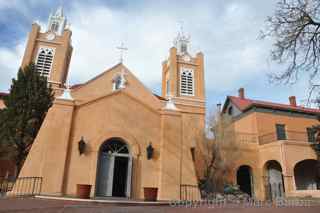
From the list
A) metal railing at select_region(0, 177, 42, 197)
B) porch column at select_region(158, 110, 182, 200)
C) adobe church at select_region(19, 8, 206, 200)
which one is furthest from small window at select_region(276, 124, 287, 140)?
metal railing at select_region(0, 177, 42, 197)

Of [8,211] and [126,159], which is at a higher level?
[126,159]

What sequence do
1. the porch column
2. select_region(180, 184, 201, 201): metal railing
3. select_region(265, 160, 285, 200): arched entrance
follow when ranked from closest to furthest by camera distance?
the porch column
select_region(180, 184, 201, 201): metal railing
select_region(265, 160, 285, 200): arched entrance

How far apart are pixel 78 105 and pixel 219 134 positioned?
37.6 feet

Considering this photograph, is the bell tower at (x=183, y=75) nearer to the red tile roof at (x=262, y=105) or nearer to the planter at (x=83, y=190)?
the red tile roof at (x=262, y=105)

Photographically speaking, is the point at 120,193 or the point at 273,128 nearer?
the point at 120,193

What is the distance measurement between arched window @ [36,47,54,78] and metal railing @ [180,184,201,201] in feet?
66.8

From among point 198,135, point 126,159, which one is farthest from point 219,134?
point 126,159

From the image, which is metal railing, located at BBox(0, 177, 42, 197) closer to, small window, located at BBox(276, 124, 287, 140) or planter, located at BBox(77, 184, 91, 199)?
planter, located at BBox(77, 184, 91, 199)

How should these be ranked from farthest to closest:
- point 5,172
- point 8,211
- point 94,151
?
point 5,172
point 94,151
point 8,211

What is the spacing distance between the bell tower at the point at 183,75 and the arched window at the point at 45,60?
44.7 ft

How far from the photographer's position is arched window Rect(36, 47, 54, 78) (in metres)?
25.9

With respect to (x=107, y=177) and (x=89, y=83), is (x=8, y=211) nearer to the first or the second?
(x=107, y=177)

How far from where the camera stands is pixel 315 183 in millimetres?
20469

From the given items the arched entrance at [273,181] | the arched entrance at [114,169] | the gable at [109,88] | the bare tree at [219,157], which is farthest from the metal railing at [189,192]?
the arched entrance at [273,181]
